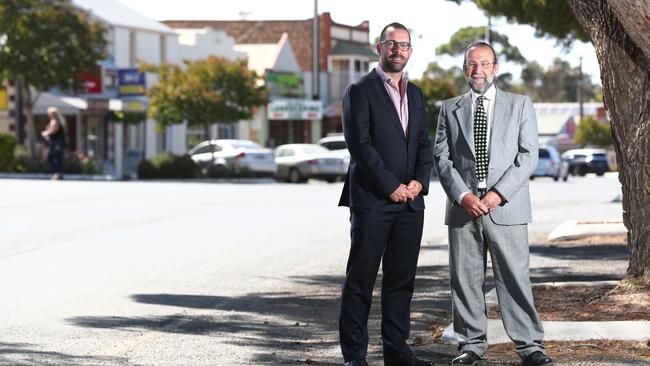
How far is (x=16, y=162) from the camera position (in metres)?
41.6

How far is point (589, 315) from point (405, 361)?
91.0 inches

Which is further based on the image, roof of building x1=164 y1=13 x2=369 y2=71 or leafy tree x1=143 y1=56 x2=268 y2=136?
roof of building x1=164 y1=13 x2=369 y2=71

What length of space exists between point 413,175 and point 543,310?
8.70 feet

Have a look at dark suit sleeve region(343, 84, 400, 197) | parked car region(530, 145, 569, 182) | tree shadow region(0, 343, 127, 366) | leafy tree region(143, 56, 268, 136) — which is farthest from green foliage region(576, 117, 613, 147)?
dark suit sleeve region(343, 84, 400, 197)

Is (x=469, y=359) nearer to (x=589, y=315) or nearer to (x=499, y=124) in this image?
(x=499, y=124)

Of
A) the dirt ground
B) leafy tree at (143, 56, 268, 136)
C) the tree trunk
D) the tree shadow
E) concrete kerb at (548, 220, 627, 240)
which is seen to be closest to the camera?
the dirt ground

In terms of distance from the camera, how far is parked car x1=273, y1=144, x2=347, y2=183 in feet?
147

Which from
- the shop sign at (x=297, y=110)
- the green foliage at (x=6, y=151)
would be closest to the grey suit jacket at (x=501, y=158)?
the green foliage at (x=6, y=151)

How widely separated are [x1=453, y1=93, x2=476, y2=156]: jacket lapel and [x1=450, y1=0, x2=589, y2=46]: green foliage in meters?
14.8

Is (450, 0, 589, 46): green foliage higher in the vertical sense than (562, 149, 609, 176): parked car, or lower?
higher

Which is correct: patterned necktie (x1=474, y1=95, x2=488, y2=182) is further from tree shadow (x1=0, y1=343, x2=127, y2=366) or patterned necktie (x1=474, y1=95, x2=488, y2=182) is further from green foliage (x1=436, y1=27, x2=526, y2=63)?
green foliage (x1=436, y1=27, x2=526, y2=63)

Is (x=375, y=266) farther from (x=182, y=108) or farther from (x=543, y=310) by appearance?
(x=182, y=108)

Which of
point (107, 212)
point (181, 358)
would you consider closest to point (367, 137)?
point (181, 358)

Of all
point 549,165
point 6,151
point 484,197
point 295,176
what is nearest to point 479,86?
point 484,197
